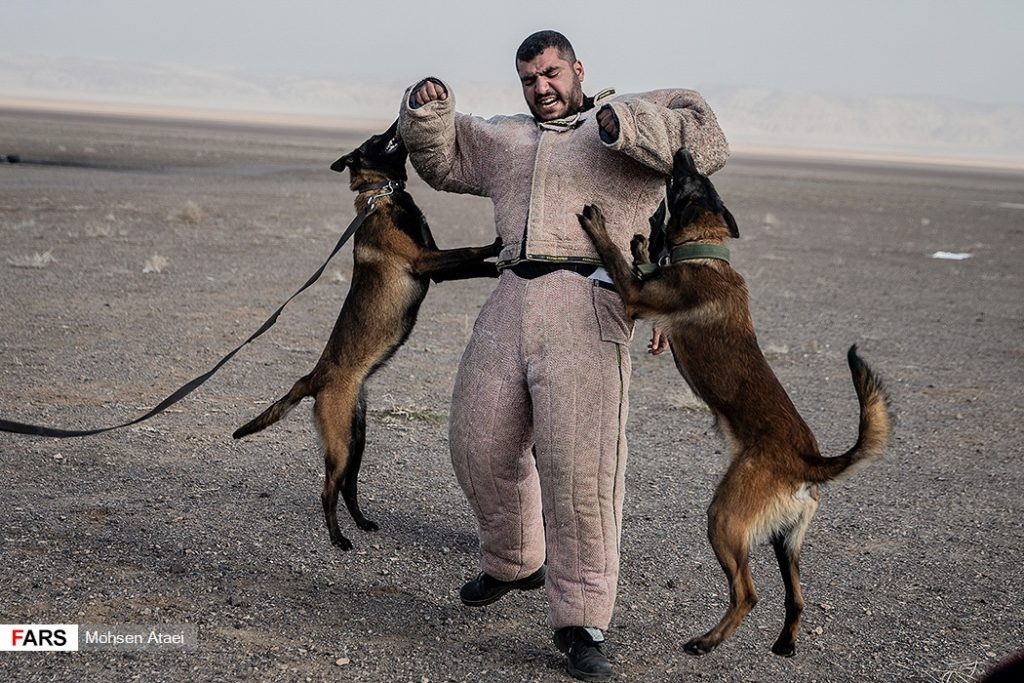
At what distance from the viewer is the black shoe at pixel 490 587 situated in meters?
4.68

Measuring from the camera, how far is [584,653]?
4188 millimetres

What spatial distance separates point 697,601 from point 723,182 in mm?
51012

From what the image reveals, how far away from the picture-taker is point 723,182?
54.5m

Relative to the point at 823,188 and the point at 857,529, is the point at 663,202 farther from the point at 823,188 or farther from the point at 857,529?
the point at 823,188

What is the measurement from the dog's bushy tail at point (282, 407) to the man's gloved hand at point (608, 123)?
208 centimetres

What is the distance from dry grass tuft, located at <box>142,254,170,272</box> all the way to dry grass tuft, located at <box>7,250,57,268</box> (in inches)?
45.9

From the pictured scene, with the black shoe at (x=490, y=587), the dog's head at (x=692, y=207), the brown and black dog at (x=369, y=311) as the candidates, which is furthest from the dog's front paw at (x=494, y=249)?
the black shoe at (x=490, y=587)

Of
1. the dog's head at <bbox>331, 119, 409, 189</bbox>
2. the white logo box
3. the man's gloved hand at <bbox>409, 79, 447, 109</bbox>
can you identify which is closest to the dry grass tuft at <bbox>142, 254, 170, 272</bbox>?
the dog's head at <bbox>331, 119, 409, 189</bbox>

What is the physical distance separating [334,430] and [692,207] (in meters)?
2.00

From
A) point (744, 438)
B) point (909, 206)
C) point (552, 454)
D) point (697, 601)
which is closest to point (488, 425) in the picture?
point (552, 454)

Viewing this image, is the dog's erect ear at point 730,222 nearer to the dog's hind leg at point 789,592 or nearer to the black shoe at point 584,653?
the dog's hind leg at point 789,592
